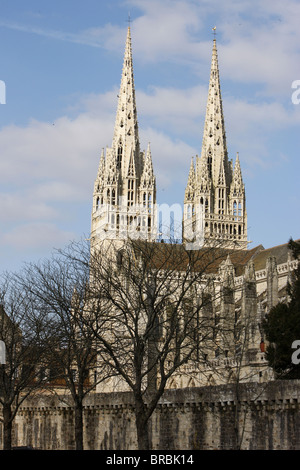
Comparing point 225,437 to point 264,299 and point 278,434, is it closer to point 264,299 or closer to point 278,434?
point 278,434

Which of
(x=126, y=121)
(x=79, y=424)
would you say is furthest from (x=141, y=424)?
(x=126, y=121)

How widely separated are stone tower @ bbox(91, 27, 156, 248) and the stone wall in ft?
193

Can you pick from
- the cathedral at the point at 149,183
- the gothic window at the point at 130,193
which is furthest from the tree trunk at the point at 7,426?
the gothic window at the point at 130,193

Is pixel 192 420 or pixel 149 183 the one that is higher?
pixel 149 183

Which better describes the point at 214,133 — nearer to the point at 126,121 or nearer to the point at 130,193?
the point at 126,121

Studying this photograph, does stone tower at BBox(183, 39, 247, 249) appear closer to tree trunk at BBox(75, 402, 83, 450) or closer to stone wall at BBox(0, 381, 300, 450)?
stone wall at BBox(0, 381, 300, 450)

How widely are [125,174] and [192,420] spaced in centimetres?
7787

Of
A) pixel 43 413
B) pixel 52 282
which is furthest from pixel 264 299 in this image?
pixel 52 282

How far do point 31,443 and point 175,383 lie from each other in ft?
47.5

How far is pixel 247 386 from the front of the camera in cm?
3669

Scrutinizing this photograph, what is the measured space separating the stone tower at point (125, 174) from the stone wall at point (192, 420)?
193 ft

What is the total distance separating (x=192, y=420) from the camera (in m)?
39.7

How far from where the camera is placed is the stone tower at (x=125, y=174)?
112556 mm

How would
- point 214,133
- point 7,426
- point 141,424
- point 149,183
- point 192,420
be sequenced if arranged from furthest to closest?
point 214,133 → point 149,183 → point 7,426 → point 192,420 → point 141,424
